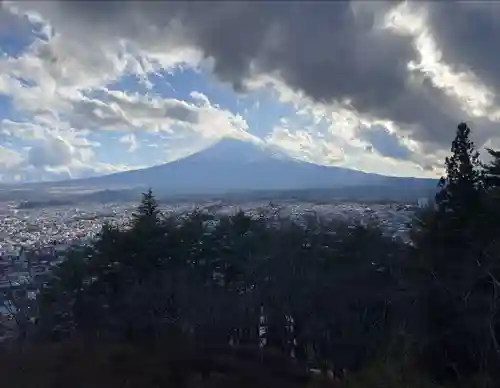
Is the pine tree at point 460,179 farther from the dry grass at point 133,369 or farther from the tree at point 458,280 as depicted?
the dry grass at point 133,369

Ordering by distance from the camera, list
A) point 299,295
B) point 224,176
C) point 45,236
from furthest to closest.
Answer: point 224,176 < point 45,236 < point 299,295

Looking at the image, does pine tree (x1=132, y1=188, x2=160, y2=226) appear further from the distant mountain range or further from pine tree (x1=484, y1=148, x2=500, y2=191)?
the distant mountain range

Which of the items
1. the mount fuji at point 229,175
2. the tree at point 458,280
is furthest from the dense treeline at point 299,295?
the mount fuji at point 229,175

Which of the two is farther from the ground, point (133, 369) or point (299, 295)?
point (299, 295)

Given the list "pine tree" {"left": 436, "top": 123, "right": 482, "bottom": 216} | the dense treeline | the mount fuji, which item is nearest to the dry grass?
the dense treeline

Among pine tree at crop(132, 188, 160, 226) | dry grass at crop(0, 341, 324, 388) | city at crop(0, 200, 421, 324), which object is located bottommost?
dry grass at crop(0, 341, 324, 388)

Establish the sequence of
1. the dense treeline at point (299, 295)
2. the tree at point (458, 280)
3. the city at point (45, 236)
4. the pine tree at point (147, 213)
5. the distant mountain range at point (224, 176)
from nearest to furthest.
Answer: the tree at point (458, 280), the dense treeline at point (299, 295), the pine tree at point (147, 213), the city at point (45, 236), the distant mountain range at point (224, 176)

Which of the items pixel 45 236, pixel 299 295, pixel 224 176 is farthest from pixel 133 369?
pixel 224 176

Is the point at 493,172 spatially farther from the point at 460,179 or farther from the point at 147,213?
the point at 147,213
